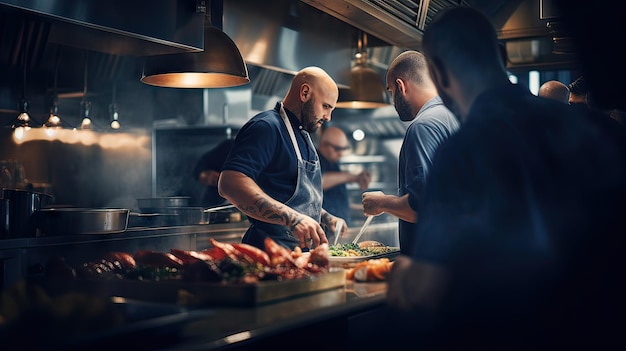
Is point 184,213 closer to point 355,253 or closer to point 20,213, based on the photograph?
point 20,213

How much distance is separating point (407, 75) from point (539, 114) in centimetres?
191

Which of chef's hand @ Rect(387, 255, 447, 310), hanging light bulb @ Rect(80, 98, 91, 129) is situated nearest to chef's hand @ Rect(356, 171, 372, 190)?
hanging light bulb @ Rect(80, 98, 91, 129)

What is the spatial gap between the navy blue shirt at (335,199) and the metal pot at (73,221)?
324cm

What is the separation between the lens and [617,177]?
6.31 ft

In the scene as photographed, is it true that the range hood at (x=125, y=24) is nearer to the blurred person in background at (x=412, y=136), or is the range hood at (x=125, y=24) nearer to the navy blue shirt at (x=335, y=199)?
the blurred person in background at (x=412, y=136)

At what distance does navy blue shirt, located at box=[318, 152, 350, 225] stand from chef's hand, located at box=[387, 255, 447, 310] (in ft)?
16.0

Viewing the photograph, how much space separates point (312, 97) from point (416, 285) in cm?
226

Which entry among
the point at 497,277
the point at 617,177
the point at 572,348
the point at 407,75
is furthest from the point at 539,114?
the point at 407,75

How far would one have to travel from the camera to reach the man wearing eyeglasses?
6898 millimetres

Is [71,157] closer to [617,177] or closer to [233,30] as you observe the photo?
[233,30]

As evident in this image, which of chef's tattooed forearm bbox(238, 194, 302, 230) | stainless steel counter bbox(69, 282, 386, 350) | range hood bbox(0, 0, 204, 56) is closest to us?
stainless steel counter bbox(69, 282, 386, 350)

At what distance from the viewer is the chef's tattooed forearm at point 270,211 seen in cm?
334

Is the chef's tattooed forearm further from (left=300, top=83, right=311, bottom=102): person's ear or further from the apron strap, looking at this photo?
(left=300, top=83, right=311, bottom=102): person's ear

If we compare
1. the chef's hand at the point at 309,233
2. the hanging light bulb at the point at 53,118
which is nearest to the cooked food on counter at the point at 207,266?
the chef's hand at the point at 309,233
